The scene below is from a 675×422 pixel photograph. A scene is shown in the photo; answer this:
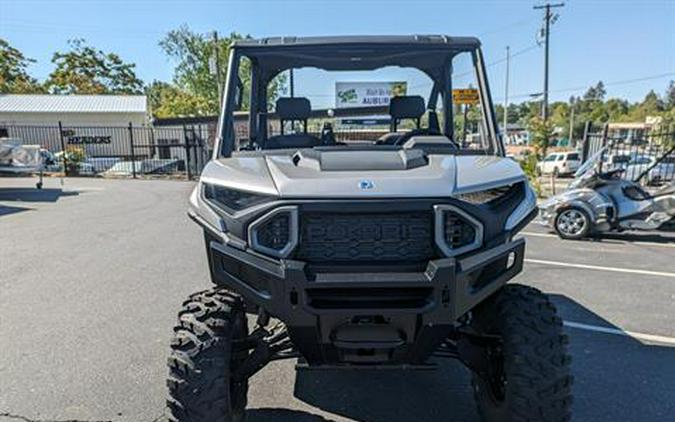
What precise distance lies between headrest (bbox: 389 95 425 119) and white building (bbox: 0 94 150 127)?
3705 centimetres

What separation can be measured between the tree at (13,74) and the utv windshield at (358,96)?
5513cm

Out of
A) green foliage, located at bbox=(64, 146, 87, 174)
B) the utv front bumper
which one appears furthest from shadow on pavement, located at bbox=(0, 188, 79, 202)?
the utv front bumper

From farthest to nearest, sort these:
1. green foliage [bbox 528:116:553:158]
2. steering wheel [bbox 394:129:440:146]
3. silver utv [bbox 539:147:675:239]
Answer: green foliage [bbox 528:116:553:158] < silver utv [bbox 539:147:675:239] < steering wheel [bbox 394:129:440:146]

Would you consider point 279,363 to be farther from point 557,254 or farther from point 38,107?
point 38,107

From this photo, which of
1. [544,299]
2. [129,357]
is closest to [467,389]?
[544,299]

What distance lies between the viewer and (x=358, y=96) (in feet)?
14.1

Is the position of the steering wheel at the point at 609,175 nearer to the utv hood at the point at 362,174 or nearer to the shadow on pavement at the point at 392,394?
the shadow on pavement at the point at 392,394

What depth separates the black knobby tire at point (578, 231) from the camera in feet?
28.6

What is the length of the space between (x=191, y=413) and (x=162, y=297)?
3.35 m

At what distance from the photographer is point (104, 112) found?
37.9 metres

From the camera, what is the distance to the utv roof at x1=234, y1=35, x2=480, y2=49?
3385 millimetres

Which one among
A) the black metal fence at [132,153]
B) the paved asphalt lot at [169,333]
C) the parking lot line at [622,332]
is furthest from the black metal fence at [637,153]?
the black metal fence at [132,153]

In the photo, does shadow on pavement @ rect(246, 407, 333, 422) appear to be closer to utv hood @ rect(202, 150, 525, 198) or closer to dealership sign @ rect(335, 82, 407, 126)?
utv hood @ rect(202, 150, 525, 198)

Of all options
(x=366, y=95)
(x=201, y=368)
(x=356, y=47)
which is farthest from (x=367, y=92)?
(x=201, y=368)
